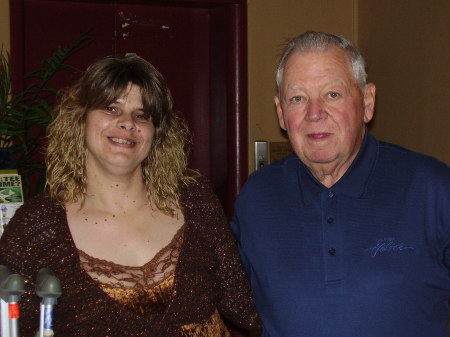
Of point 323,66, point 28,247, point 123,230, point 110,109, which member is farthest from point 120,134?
point 323,66

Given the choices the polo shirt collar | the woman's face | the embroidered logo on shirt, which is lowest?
the embroidered logo on shirt

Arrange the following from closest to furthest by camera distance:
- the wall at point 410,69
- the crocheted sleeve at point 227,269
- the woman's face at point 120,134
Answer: the woman's face at point 120,134 → the crocheted sleeve at point 227,269 → the wall at point 410,69

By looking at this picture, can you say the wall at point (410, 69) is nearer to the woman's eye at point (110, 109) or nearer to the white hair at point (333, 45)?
the white hair at point (333, 45)

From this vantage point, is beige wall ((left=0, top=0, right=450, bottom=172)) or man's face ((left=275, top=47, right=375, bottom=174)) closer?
man's face ((left=275, top=47, right=375, bottom=174))

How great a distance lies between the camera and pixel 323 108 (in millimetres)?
1931

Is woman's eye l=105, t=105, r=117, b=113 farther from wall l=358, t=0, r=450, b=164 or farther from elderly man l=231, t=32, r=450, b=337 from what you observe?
wall l=358, t=0, r=450, b=164

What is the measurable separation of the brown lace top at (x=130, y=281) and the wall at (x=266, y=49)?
1.76 m

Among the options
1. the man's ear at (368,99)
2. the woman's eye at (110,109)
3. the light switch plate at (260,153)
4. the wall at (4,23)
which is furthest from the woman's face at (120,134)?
the light switch plate at (260,153)

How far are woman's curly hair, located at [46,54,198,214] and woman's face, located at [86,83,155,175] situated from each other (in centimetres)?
2

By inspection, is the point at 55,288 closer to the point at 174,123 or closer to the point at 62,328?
the point at 62,328

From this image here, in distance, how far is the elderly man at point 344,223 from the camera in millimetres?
1839

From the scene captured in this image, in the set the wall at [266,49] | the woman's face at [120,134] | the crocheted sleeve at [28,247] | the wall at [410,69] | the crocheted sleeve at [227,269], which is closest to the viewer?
the crocheted sleeve at [28,247]

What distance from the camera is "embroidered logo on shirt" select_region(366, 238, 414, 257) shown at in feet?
6.06

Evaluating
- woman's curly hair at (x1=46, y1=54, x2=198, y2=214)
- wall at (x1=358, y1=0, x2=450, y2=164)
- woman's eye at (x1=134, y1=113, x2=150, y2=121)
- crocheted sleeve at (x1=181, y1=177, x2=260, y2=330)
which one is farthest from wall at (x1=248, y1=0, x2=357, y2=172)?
woman's eye at (x1=134, y1=113, x2=150, y2=121)
